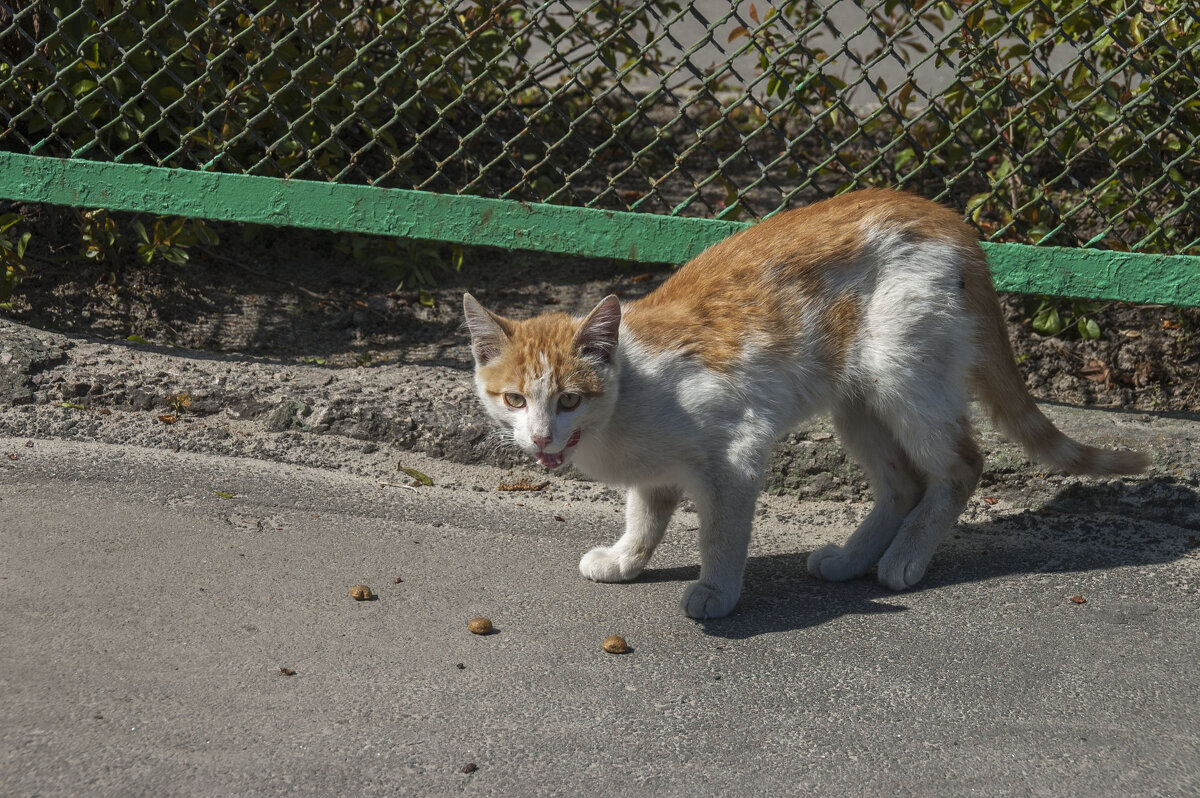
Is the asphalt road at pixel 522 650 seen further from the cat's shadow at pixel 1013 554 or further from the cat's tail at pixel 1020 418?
the cat's tail at pixel 1020 418

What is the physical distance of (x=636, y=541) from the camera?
3.42 m

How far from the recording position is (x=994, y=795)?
236 cm

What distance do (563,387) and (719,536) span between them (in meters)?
0.62

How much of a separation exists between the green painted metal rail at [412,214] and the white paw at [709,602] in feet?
4.80

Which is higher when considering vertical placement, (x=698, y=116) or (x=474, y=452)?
(x=698, y=116)

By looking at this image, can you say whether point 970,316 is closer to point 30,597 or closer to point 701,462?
point 701,462

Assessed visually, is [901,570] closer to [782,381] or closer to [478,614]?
[782,381]

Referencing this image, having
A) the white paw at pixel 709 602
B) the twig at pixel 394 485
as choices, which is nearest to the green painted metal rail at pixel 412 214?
the twig at pixel 394 485

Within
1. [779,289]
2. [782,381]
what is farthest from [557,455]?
[779,289]

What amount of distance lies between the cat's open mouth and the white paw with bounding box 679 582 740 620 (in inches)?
21.1

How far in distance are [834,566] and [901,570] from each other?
0.20 m

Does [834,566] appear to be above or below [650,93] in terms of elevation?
below

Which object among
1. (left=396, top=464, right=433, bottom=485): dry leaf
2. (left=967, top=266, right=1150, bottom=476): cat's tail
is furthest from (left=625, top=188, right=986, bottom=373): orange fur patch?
(left=396, top=464, right=433, bottom=485): dry leaf

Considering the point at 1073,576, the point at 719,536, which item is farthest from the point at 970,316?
the point at 719,536
